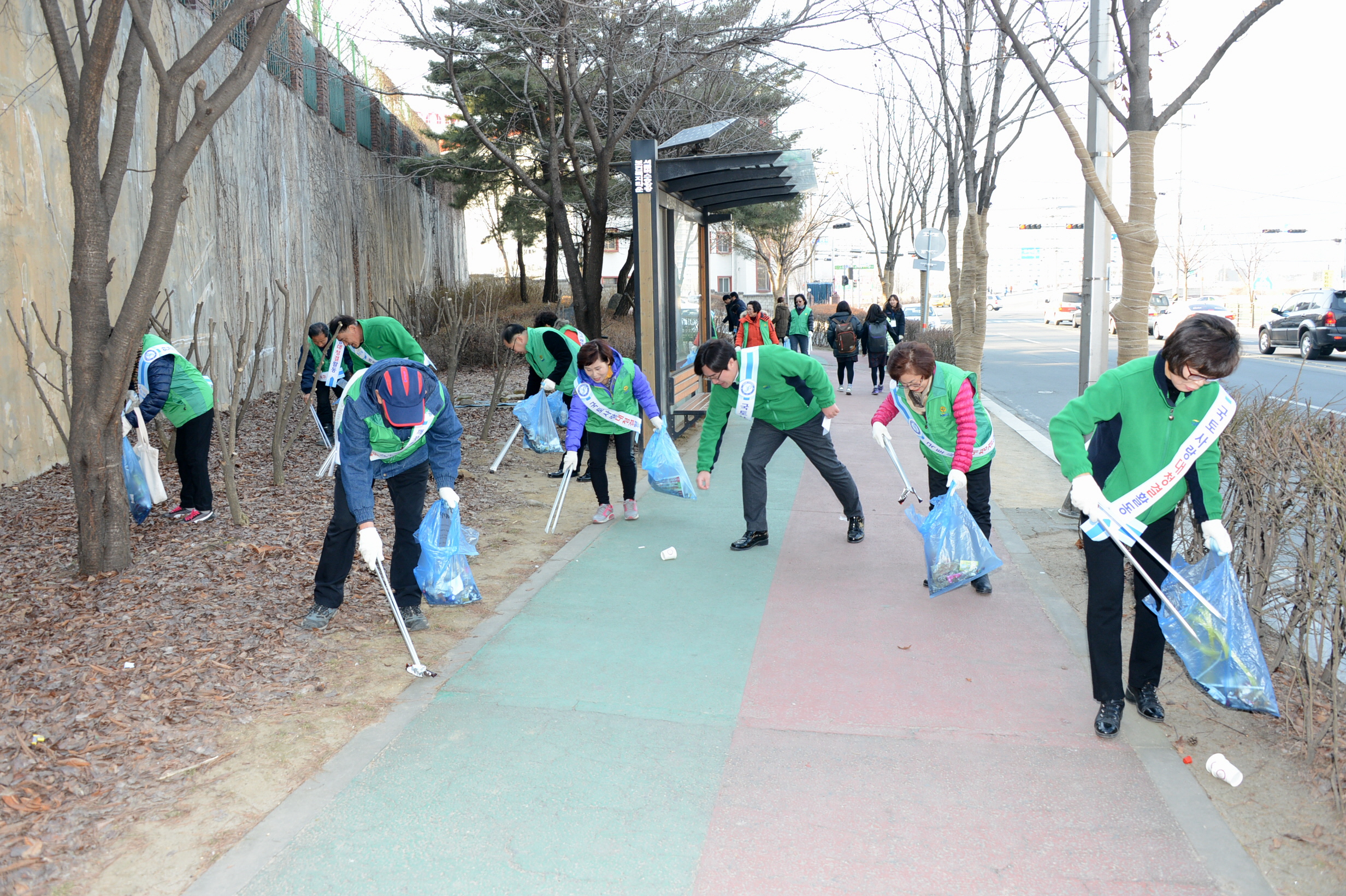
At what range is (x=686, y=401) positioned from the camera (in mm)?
12195

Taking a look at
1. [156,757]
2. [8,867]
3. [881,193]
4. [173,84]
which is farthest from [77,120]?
[881,193]

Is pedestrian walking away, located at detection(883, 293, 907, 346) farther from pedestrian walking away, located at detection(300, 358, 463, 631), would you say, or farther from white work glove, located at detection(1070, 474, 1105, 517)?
white work glove, located at detection(1070, 474, 1105, 517)

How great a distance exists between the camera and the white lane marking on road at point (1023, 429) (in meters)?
11.1

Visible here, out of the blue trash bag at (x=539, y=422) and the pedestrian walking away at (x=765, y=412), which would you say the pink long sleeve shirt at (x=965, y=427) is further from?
the blue trash bag at (x=539, y=422)

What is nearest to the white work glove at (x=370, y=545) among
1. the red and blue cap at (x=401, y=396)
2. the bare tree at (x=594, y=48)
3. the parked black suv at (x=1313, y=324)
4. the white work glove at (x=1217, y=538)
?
the red and blue cap at (x=401, y=396)

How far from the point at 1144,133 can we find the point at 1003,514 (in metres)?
3.05

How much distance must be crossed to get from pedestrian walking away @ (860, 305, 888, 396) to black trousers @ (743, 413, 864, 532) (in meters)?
9.28

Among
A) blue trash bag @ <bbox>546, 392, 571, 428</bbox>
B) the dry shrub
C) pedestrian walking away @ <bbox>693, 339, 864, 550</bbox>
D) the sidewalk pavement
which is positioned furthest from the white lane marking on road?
the sidewalk pavement

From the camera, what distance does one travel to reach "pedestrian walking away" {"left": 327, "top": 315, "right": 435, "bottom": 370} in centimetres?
821

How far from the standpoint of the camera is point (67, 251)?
862 centimetres

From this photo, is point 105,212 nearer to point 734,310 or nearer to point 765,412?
point 765,412

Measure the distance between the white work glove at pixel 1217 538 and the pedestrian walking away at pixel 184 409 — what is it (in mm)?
6117

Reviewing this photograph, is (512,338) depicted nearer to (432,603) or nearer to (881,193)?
(432,603)

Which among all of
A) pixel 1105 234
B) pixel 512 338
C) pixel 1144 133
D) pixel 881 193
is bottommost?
pixel 512 338
